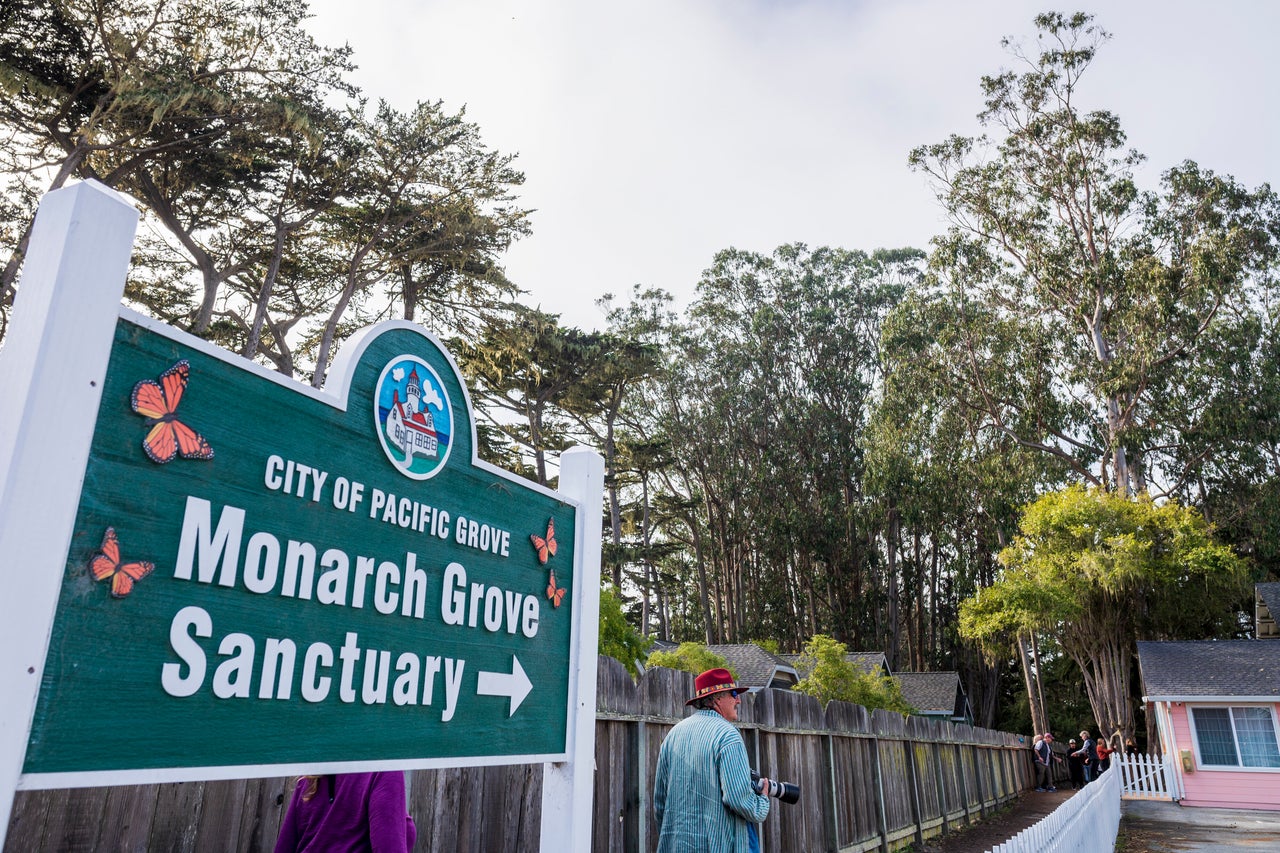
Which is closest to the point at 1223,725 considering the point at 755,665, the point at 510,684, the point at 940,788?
the point at 940,788

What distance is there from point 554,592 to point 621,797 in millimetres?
2237

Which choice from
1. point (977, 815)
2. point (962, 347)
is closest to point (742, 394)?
point (962, 347)

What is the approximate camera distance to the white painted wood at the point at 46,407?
1.34 m

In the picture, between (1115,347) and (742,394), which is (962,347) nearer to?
(1115,347)

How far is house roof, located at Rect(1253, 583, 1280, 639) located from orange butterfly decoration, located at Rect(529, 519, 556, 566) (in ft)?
87.3

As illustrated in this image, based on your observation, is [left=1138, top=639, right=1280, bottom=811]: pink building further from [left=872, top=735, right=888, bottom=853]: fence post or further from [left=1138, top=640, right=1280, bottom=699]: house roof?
[left=872, top=735, right=888, bottom=853]: fence post

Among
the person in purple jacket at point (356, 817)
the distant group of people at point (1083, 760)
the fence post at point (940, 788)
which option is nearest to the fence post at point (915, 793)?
the fence post at point (940, 788)

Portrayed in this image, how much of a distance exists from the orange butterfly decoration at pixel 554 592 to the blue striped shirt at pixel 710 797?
4.08 feet

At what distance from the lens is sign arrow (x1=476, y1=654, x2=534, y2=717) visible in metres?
2.33

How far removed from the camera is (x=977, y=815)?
44.1 ft

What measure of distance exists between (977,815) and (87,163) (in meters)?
19.2

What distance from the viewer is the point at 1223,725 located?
724 inches

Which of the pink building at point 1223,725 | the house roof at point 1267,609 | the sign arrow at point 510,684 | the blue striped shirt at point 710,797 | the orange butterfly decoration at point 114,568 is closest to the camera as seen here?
the orange butterfly decoration at point 114,568

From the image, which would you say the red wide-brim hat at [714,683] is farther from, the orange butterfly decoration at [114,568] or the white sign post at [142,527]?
the orange butterfly decoration at [114,568]
